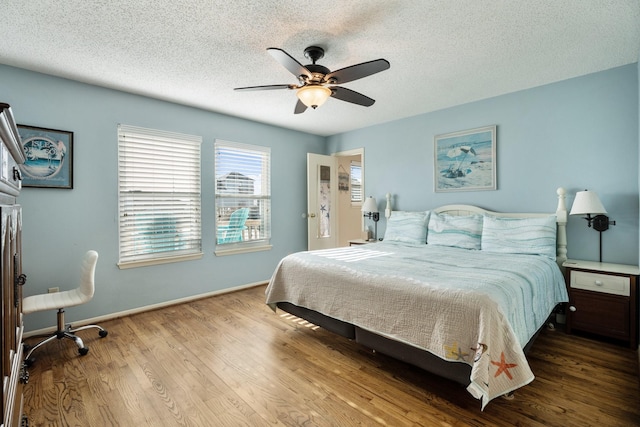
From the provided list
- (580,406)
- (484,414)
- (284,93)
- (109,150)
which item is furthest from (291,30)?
(580,406)

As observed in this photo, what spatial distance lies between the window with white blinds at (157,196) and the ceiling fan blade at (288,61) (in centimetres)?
224

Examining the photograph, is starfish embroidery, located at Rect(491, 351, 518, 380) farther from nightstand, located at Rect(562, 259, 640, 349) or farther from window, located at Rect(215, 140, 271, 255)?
window, located at Rect(215, 140, 271, 255)

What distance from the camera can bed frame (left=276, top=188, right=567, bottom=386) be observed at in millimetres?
1810

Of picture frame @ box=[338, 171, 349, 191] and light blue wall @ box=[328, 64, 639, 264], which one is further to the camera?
picture frame @ box=[338, 171, 349, 191]

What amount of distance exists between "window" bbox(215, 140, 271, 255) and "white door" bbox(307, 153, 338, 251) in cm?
70

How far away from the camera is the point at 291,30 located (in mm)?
2221

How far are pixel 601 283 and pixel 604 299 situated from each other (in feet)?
0.44

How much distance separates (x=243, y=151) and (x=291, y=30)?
2.48 metres

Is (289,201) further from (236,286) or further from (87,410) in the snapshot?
(87,410)

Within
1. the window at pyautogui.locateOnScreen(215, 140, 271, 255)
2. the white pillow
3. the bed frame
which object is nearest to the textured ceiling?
the window at pyautogui.locateOnScreen(215, 140, 271, 255)

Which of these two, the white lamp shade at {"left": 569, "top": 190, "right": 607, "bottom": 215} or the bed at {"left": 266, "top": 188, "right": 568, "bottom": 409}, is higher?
the white lamp shade at {"left": 569, "top": 190, "right": 607, "bottom": 215}

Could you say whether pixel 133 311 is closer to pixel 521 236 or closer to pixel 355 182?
pixel 521 236

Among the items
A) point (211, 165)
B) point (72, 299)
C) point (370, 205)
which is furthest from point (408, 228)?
point (72, 299)

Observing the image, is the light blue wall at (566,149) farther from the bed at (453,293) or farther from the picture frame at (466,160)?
the bed at (453,293)
